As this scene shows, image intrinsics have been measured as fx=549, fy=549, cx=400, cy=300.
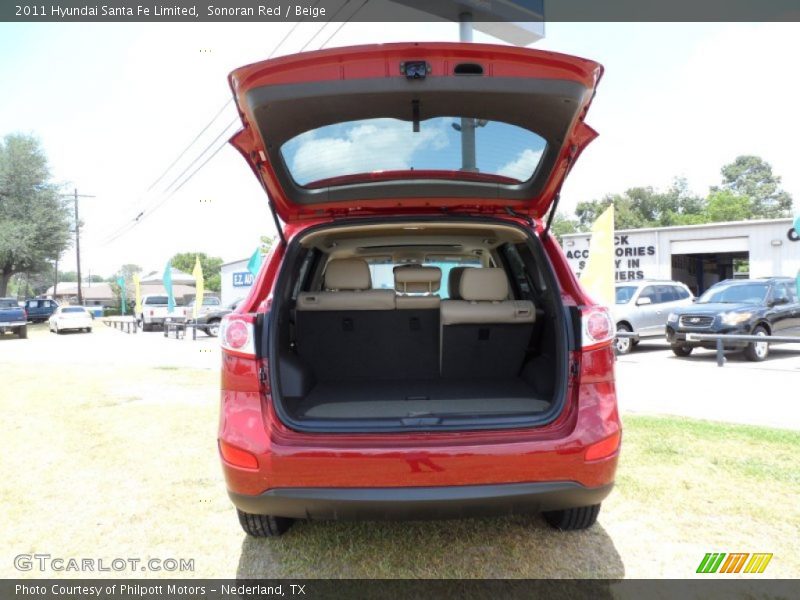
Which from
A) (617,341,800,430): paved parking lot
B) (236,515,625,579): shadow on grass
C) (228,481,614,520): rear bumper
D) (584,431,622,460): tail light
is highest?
(584,431,622,460): tail light

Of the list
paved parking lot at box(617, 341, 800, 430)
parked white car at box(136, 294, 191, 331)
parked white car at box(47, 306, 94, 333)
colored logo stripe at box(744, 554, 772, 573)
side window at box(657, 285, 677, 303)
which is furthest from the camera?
parked white car at box(136, 294, 191, 331)

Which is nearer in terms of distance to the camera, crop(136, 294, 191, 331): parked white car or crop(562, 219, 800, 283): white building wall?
crop(562, 219, 800, 283): white building wall

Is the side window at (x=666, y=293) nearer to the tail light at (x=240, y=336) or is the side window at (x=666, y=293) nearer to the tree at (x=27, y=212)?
the tail light at (x=240, y=336)

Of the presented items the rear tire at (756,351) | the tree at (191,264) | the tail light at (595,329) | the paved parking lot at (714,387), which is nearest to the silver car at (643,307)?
the paved parking lot at (714,387)

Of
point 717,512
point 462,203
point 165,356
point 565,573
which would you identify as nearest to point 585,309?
point 462,203

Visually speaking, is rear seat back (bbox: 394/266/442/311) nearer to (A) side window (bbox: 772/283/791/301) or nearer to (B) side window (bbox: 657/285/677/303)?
(A) side window (bbox: 772/283/791/301)

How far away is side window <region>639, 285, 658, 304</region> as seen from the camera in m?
12.3

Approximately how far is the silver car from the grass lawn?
24.9ft

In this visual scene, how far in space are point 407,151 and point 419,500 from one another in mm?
1487

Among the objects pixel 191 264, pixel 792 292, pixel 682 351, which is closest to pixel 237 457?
pixel 682 351

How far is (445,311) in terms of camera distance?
330 cm

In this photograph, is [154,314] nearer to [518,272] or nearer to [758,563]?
[518,272]

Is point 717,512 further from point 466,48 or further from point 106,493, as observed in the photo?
point 106,493

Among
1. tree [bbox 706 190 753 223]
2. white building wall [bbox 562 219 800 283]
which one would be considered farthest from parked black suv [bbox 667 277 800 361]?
tree [bbox 706 190 753 223]
